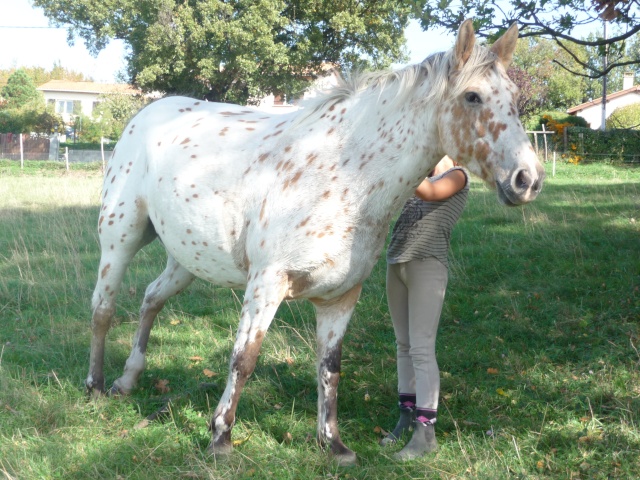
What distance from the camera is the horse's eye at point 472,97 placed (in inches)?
124

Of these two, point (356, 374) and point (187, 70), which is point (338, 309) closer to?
point (356, 374)

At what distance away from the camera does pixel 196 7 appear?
97.0 feet

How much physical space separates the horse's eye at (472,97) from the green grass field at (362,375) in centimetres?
185

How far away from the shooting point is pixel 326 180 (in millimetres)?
3543

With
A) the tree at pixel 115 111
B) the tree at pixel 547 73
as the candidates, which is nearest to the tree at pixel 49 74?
the tree at pixel 115 111

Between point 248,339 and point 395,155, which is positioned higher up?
point 395,155

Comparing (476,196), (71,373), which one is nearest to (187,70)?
(476,196)

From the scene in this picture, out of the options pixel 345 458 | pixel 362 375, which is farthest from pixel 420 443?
pixel 362 375

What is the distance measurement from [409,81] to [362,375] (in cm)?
231

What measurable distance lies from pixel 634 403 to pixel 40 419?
3.64 metres

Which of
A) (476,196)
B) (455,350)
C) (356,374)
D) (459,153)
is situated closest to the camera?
(459,153)

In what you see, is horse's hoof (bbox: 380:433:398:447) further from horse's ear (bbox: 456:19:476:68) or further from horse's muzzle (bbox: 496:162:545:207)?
horse's ear (bbox: 456:19:476:68)

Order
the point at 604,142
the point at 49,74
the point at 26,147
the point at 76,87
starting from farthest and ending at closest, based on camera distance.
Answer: the point at 49,74 < the point at 76,87 < the point at 26,147 < the point at 604,142

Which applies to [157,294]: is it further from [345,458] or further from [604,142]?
[604,142]
